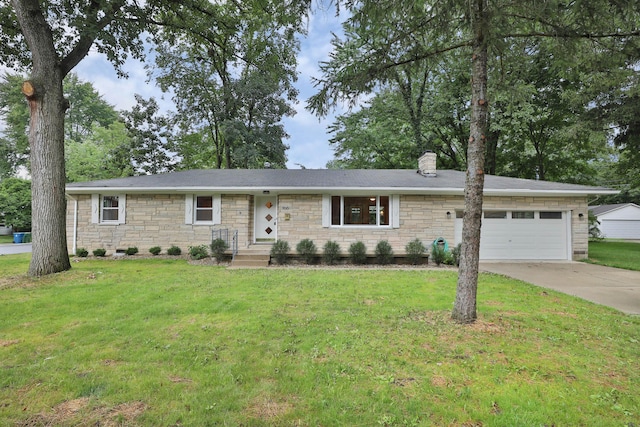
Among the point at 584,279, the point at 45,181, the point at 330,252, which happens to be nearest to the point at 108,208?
the point at 45,181

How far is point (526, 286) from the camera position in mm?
6520

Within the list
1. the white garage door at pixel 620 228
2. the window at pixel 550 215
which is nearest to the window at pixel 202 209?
the window at pixel 550 215

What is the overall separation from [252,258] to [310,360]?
686 centimetres

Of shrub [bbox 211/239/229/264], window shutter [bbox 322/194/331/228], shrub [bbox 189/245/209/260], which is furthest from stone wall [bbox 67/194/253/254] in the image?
window shutter [bbox 322/194/331/228]

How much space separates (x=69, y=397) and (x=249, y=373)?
1404mm

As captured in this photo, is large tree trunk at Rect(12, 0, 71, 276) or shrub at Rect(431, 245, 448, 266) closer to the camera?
large tree trunk at Rect(12, 0, 71, 276)

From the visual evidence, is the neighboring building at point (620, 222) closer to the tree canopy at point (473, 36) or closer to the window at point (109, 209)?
the tree canopy at point (473, 36)

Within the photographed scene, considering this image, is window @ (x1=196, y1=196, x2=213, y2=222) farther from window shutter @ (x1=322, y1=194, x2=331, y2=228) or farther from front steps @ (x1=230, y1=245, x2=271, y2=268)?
window shutter @ (x1=322, y1=194, x2=331, y2=228)

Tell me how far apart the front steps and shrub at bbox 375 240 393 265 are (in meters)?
3.62

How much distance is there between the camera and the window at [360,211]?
1048 cm

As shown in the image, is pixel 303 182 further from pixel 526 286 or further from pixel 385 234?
pixel 526 286

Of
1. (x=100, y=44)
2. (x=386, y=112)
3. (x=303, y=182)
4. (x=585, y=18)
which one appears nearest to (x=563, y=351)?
(x=585, y=18)

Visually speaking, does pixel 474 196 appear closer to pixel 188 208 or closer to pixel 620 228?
pixel 188 208

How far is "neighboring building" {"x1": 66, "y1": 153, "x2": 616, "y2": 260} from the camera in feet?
33.7
